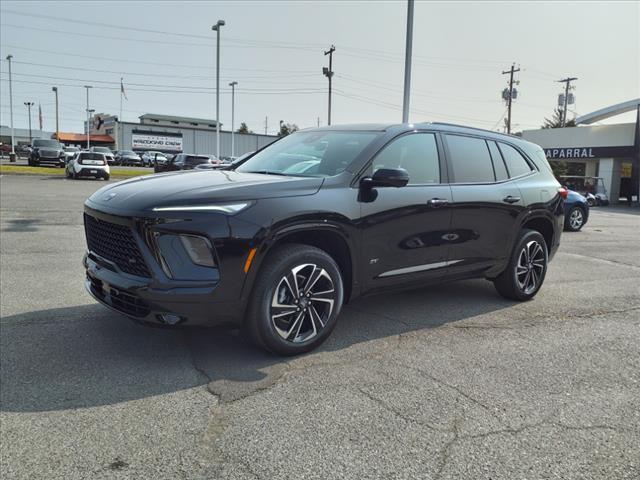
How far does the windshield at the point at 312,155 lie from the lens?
4.33 meters

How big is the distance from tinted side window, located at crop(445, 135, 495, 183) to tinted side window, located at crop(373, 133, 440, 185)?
246mm

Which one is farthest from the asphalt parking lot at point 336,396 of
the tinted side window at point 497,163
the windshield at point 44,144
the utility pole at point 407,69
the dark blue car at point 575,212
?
the windshield at point 44,144

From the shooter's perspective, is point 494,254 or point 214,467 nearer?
point 214,467

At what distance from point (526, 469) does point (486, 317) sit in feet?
8.84

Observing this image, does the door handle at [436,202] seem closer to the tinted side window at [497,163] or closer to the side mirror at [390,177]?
the side mirror at [390,177]

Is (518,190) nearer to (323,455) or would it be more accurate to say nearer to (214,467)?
(323,455)

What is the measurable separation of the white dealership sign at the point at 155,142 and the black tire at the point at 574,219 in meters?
63.5

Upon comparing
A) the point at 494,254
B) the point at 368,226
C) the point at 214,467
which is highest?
the point at 368,226

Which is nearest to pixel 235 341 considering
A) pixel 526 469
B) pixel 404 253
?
pixel 404 253

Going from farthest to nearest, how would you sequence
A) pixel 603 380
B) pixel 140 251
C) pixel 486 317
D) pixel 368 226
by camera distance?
1. pixel 486 317
2. pixel 368 226
3. pixel 603 380
4. pixel 140 251

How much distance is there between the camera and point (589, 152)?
3488cm

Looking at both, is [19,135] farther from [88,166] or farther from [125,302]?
[125,302]

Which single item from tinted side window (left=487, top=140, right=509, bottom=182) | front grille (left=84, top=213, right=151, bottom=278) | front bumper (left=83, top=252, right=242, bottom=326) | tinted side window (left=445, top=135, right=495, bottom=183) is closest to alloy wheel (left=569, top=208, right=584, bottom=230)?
tinted side window (left=487, top=140, right=509, bottom=182)

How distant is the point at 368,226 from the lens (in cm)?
416
